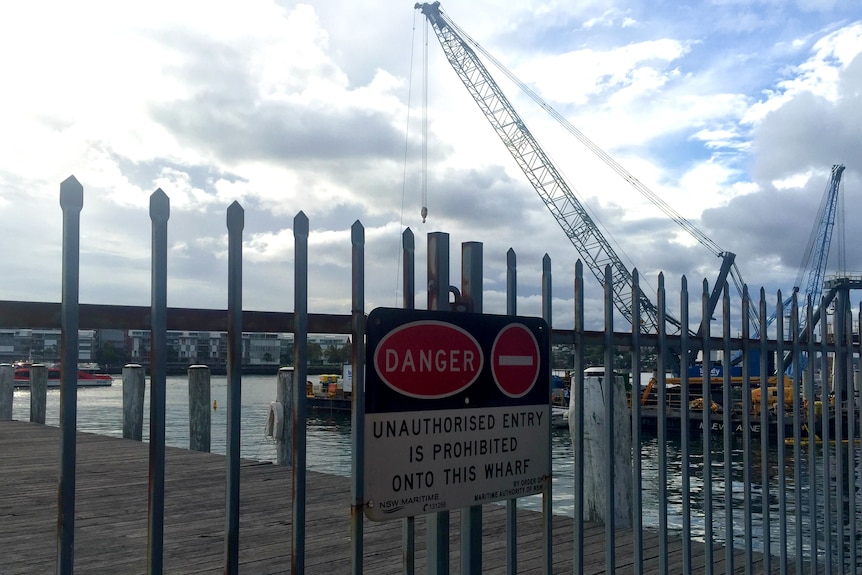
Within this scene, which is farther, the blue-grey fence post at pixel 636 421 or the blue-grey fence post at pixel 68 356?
the blue-grey fence post at pixel 636 421

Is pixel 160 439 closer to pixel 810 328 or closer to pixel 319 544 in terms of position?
pixel 319 544

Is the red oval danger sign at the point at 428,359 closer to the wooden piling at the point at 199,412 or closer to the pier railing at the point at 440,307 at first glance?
the pier railing at the point at 440,307

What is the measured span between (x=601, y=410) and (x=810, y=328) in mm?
1592

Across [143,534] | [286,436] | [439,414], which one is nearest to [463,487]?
[439,414]

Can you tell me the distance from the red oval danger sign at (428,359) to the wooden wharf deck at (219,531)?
225cm

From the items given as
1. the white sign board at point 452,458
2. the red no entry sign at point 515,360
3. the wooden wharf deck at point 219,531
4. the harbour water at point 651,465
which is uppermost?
the red no entry sign at point 515,360

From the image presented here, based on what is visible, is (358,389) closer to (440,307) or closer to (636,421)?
(440,307)

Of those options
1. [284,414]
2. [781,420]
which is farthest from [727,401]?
[284,414]

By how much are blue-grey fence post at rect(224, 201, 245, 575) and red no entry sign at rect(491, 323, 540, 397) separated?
3.09 ft

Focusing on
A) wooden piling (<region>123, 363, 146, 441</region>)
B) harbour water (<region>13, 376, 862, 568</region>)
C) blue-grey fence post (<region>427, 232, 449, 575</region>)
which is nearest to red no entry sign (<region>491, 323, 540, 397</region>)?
blue-grey fence post (<region>427, 232, 449, 575</region>)

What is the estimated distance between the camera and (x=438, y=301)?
2.58 m

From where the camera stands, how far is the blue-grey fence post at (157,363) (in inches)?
72.7

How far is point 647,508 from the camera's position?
48.6 feet

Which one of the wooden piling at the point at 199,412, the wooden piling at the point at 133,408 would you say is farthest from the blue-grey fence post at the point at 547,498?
the wooden piling at the point at 133,408
